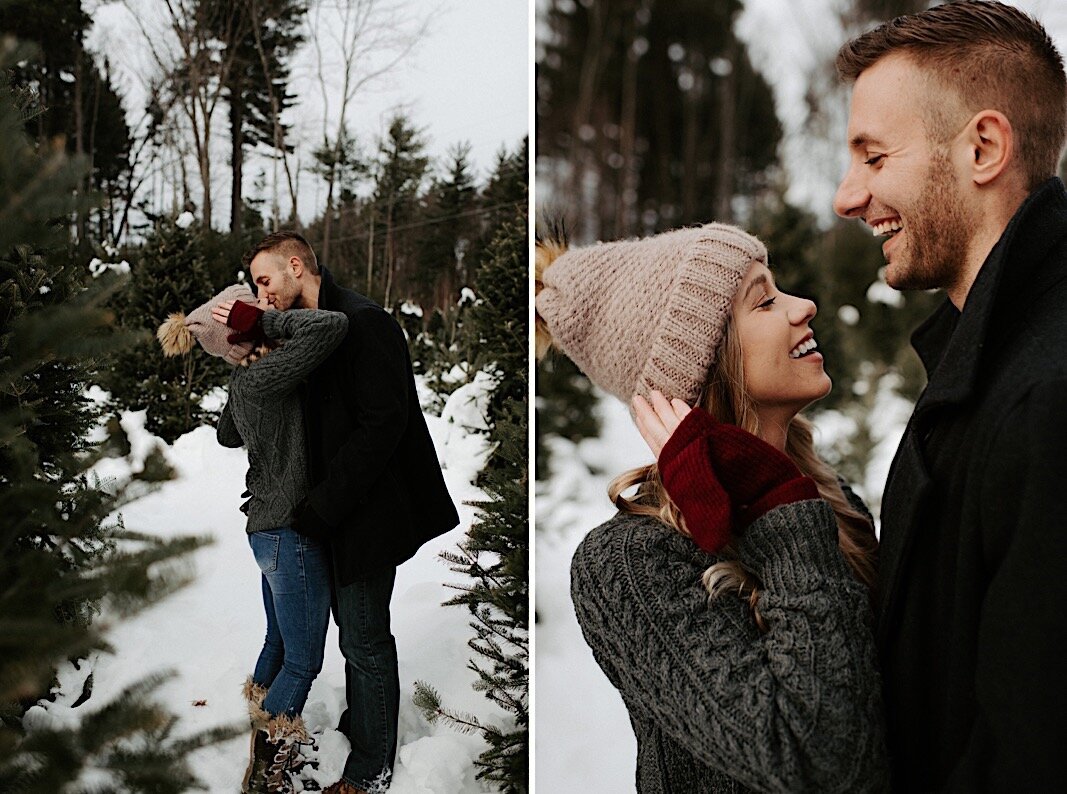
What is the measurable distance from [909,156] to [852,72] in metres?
0.24

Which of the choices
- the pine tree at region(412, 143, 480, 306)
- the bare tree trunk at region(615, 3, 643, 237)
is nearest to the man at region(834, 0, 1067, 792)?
the pine tree at region(412, 143, 480, 306)

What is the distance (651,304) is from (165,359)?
1.30 m

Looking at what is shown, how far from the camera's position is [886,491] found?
63.9 inches

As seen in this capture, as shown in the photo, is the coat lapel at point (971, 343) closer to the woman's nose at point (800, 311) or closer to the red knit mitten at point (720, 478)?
the red knit mitten at point (720, 478)

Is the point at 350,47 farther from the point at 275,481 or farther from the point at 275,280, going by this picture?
the point at 275,481

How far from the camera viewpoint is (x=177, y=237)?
2.37 meters

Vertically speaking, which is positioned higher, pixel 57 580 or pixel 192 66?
pixel 192 66

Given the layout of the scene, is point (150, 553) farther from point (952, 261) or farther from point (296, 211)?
point (296, 211)

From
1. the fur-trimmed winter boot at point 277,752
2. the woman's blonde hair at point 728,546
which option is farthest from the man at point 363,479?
the woman's blonde hair at point 728,546

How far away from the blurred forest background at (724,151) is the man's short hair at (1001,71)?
5.29 ft

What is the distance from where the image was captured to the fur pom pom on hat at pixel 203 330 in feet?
7.53

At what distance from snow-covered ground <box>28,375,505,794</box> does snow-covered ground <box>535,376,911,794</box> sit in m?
0.49

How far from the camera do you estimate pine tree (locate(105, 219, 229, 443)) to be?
2305mm

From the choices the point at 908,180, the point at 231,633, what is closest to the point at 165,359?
the point at 231,633
